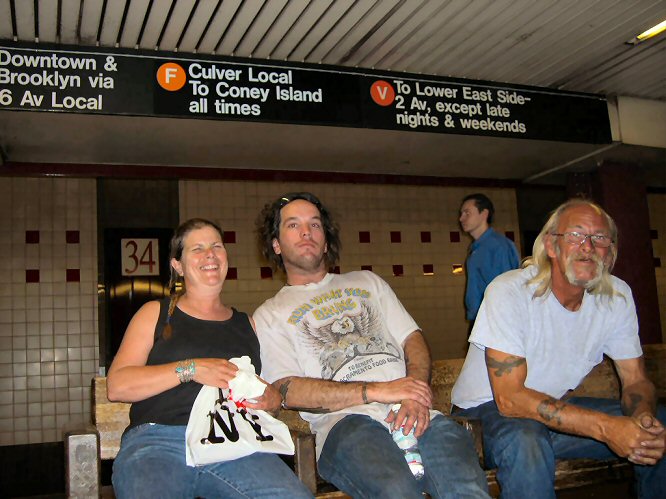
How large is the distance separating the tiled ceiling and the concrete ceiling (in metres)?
0.01

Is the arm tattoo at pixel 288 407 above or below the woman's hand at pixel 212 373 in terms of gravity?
Answer: below

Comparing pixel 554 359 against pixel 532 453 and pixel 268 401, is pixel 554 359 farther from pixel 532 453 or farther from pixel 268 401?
pixel 268 401

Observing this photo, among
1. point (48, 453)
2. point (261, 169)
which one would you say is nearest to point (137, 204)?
point (261, 169)

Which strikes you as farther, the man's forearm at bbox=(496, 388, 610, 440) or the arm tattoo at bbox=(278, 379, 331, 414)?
the arm tattoo at bbox=(278, 379, 331, 414)

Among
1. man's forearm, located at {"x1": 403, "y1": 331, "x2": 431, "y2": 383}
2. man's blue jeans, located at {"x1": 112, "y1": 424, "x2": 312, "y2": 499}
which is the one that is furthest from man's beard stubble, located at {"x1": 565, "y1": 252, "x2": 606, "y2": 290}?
man's blue jeans, located at {"x1": 112, "y1": 424, "x2": 312, "y2": 499}

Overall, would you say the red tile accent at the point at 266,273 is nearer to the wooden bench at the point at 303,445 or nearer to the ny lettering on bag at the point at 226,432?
the wooden bench at the point at 303,445

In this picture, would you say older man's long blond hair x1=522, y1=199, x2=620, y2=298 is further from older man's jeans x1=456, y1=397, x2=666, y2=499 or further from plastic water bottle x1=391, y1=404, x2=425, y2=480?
plastic water bottle x1=391, y1=404, x2=425, y2=480

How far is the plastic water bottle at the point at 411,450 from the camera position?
2.23 meters

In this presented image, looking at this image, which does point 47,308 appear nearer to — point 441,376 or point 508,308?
point 441,376

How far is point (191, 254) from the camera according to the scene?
2.51 metres

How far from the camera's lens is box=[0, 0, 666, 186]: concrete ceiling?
3.90m

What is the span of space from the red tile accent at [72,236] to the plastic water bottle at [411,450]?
520cm

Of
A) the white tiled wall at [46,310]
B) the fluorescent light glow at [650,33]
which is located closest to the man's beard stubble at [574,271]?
the fluorescent light glow at [650,33]

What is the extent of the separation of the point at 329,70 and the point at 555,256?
Result: 2.68m
